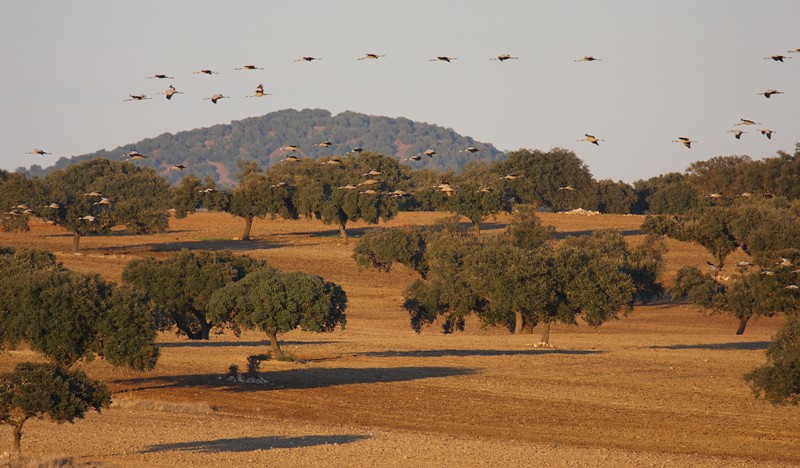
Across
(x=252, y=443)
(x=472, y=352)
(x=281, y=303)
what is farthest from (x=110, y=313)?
(x=472, y=352)

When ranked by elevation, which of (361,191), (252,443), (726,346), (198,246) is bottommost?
(252,443)

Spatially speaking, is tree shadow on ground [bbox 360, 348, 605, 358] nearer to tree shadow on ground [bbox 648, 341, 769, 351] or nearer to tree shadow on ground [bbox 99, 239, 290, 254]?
tree shadow on ground [bbox 648, 341, 769, 351]

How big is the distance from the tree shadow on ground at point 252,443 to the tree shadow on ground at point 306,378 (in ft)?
34.0

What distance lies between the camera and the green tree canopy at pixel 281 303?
49.2 m

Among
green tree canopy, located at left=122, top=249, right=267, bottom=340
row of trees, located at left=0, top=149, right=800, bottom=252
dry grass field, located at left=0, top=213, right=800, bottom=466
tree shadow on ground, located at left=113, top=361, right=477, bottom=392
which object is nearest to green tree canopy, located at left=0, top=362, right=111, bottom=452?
dry grass field, located at left=0, top=213, right=800, bottom=466

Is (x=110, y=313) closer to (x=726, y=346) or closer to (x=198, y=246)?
(x=726, y=346)

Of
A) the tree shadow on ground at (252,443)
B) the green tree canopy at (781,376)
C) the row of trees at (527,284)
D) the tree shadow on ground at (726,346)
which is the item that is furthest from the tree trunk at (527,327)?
the tree shadow on ground at (252,443)

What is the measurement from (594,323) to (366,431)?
27.4 meters

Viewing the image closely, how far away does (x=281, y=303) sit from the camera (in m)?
49.3

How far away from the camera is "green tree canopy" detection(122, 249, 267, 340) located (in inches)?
2422

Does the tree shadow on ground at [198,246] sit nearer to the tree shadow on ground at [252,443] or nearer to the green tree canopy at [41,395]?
the tree shadow on ground at [252,443]

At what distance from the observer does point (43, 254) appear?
64062 mm

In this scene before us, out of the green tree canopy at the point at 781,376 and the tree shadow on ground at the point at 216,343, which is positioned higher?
the green tree canopy at the point at 781,376

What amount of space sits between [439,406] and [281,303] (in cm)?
979
